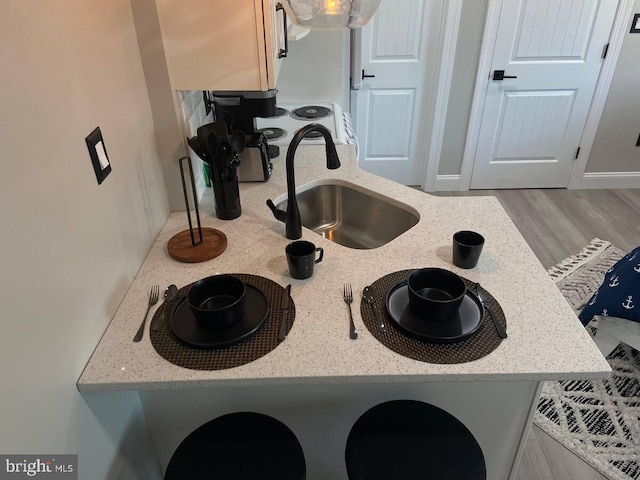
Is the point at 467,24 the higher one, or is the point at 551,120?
the point at 467,24

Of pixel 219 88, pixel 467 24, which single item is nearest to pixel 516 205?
pixel 467 24

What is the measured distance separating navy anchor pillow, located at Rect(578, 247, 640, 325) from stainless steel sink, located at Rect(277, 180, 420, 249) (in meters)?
1.02

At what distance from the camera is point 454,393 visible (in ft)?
4.26

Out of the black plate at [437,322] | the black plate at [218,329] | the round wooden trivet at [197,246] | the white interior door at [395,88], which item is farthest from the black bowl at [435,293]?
the white interior door at [395,88]

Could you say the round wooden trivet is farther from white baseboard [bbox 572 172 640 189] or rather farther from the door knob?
white baseboard [bbox 572 172 640 189]

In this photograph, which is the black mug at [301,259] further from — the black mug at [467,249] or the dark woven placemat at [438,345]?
the black mug at [467,249]

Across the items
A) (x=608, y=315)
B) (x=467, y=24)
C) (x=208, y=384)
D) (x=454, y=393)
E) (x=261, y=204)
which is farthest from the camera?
(x=467, y=24)

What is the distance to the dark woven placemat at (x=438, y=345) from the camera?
1.06 meters

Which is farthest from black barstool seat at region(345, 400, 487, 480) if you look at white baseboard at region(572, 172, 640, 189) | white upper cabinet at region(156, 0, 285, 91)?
white baseboard at region(572, 172, 640, 189)

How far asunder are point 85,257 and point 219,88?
0.69 metres

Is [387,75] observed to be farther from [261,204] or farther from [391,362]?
[391,362]

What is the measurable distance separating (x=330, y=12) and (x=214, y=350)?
0.92 meters

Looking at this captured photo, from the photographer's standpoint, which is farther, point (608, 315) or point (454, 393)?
point (608, 315)

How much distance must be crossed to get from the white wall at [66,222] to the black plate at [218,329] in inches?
7.3
